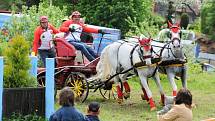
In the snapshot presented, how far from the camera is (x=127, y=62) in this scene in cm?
1339

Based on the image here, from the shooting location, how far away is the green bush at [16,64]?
1032 cm

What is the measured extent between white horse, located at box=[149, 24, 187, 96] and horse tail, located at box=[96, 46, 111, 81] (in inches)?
44.3

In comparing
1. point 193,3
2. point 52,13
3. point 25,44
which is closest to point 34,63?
point 25,44

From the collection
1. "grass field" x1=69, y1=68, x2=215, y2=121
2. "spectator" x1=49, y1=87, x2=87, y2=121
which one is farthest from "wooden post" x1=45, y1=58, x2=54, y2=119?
"spectator" x1=49, y1=87, x2=87, y2=121

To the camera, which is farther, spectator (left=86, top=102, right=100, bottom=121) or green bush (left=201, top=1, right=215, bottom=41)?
green bush (left=201, top=1, right=215, bottom=41)

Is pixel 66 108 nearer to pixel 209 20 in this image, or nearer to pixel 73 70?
pixel 73 70

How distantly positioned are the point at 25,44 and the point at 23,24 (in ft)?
22.3

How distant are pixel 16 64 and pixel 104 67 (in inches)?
137

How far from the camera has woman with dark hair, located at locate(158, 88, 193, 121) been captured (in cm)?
703

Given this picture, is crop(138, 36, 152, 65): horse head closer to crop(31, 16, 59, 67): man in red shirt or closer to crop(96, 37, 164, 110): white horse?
crop(96, 37, 164, 110): white horse

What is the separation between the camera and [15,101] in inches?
404

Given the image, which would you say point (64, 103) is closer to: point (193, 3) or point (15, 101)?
point (15, 101)

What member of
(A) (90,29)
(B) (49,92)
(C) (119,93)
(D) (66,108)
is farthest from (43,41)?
(D) (66,108)

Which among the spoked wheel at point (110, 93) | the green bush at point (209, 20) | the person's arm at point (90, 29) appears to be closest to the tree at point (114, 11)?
the spoked wheel at point (110, 93)
